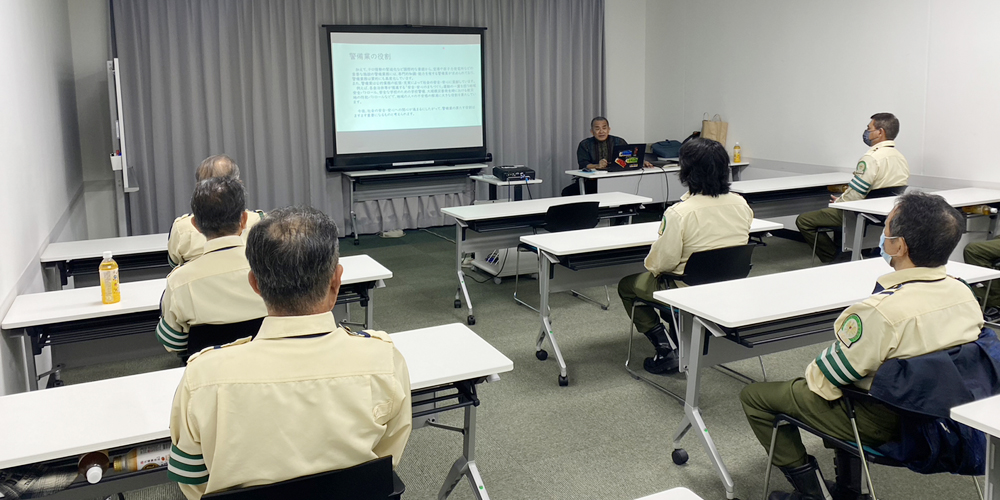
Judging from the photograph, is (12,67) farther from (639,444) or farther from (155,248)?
(639,444)

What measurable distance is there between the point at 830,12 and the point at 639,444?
513 cm

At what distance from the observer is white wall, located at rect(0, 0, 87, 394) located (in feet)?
9.52

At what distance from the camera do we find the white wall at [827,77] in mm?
5359

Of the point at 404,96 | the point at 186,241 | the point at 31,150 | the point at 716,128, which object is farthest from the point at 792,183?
the point at 31,150

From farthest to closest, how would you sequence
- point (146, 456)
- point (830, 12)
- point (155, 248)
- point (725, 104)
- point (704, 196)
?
1. point (725, 104)
2. point (830, 12)
3. point (155, 248)
4. point (704, 196)
5. point (146, 456)

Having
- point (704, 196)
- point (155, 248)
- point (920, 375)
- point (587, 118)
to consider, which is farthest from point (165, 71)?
point (920, 375)

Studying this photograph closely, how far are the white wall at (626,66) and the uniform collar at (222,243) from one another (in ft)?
22.6

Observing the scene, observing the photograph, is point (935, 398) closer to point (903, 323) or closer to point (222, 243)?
point (903, 323)

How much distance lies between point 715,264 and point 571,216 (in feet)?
5.46

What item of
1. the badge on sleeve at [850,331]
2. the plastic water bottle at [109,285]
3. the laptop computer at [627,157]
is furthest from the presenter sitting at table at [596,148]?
the badge on sleeve at [850,331]

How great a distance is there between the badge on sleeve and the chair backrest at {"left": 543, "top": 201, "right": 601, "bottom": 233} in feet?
9.18

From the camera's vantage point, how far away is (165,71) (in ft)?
21.5

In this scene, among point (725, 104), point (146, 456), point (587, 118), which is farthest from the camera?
point (587, 118)

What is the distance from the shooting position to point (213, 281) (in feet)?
7.64
